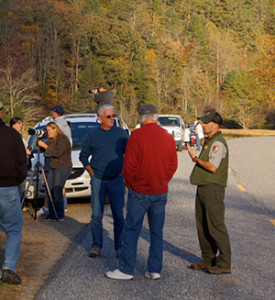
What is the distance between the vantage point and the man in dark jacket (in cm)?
558

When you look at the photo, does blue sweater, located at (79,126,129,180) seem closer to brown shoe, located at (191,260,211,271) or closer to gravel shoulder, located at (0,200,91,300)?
gravel shoulder, located at (0,200,91,300)

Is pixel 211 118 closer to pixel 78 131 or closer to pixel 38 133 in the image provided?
pixel 38 133

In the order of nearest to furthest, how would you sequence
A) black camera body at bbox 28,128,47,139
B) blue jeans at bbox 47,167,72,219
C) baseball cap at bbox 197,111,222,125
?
1. baseball cap at bbox 197,111,222,125
2. black camera body at bbox 28,128,47,139
3. blue jeans at bbox 47,167,72,219

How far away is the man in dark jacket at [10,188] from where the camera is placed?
558cm

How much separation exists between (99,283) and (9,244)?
101 centimetres

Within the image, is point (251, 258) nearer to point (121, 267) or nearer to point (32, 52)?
point (121, 267)

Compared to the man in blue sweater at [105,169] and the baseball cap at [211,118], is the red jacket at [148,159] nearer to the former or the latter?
the baseball cap at [211,118]

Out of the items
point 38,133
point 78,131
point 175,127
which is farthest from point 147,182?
point 175,127

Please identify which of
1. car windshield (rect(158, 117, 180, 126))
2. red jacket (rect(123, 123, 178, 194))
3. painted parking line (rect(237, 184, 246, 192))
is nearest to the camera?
red jacket (rect(123, 123, 178, 194))

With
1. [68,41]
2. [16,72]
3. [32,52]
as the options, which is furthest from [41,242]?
[68,41]

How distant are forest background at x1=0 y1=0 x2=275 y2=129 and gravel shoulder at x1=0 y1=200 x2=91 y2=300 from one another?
105 ft

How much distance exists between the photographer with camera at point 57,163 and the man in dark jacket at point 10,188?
383 cm

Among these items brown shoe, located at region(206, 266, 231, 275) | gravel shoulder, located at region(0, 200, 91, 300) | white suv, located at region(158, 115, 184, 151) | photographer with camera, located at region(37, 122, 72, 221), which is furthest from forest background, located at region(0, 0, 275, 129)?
brown shoe, located at region(206, 266, 231, 275)

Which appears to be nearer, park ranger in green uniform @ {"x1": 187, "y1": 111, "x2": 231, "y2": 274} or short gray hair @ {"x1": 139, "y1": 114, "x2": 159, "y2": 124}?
short gray hair @ {"x1": 139, "y1": 114, "x2": 159, "y2": 124}
